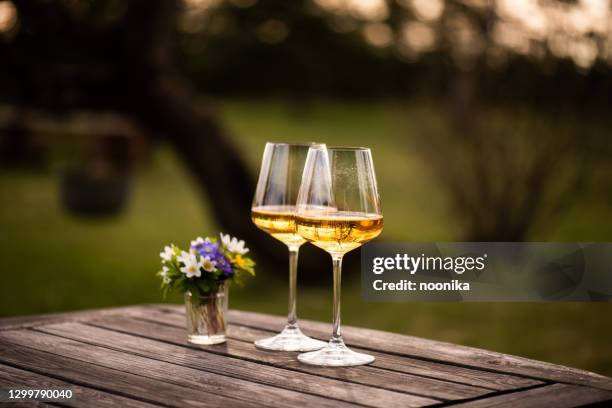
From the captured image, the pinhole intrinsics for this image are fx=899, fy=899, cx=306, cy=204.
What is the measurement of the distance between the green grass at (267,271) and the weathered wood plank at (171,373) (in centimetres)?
413

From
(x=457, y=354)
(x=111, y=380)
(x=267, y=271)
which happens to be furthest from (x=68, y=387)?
(x=267, y=271)

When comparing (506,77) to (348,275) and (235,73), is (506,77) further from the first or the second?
(235,73)

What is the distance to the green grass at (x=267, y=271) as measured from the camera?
21.6ft

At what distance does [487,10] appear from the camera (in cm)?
695

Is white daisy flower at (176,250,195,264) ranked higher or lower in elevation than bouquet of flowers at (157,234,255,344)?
higher

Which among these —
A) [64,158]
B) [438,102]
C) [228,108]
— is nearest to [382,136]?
[228,108]

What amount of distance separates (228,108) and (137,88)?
6438 millimetres

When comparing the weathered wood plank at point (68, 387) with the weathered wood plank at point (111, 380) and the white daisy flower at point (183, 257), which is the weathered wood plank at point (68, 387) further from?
the white daisy flower at point (183, 257)

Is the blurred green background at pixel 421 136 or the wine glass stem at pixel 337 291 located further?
the blurred green background at pixel 421 136

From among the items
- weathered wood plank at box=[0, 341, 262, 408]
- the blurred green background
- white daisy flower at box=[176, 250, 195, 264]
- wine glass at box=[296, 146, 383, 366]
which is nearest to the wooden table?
weathered wood plank at box=[0, 341, 262, 408]

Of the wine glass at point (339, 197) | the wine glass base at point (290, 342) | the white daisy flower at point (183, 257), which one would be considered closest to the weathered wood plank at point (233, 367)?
the wine glass base at point (290, 342)

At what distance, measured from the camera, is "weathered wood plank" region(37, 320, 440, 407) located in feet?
6.12

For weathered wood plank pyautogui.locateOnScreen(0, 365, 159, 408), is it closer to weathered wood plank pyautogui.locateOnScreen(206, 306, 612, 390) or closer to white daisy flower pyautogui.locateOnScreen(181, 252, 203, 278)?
white daisy flower pyautogui.locateOnScreen(181, 252, 203, 278)

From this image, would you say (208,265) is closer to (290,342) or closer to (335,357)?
(290,342)
